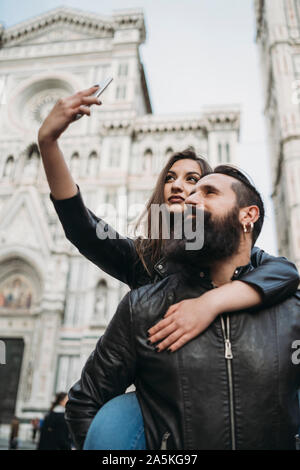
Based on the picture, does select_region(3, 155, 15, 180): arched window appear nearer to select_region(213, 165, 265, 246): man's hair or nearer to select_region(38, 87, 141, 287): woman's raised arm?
select_region(38, 87, 141, 287): woman's raised arm

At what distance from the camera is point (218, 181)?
1604mm

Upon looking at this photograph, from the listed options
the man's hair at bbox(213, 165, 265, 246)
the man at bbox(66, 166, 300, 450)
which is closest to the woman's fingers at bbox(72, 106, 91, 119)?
the man at bbox(66, 166, 300, 450)

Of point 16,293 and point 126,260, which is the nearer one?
point 126,260

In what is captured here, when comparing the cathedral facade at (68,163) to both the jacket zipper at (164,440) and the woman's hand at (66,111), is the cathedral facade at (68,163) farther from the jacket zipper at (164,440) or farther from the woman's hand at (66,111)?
the jacket zipper at (164,440)

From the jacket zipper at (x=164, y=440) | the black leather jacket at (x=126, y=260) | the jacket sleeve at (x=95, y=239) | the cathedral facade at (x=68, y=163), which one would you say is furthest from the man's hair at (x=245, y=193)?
the cathedral facade at (x=68, y=163)

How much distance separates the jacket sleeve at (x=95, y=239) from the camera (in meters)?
1.55

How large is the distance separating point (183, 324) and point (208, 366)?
6.1 inches

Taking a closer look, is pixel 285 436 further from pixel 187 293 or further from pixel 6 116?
pixel 6 116

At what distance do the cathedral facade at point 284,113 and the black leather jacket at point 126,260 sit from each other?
42.3ft

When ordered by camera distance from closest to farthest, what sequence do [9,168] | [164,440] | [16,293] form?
1. [164,440]
2. [16,293]
3. [9,168]

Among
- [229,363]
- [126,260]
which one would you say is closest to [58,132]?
[126,260]

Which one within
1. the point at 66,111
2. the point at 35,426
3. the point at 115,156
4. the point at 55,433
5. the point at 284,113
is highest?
the point at 284,113

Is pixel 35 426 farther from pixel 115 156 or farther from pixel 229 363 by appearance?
pixel 229 363
